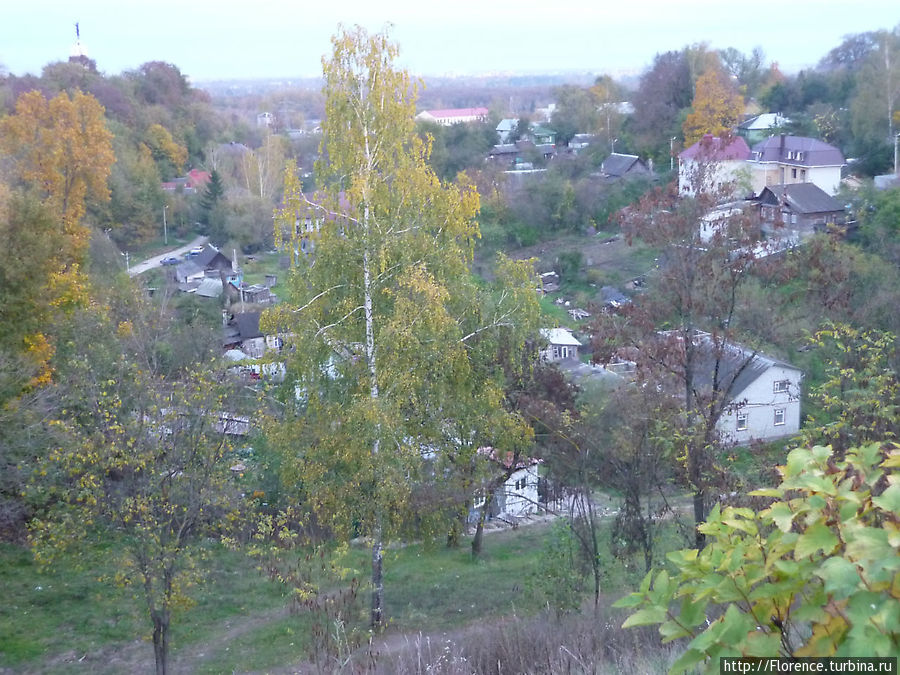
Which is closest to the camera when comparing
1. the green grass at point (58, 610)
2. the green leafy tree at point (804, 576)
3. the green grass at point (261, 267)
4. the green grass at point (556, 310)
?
the green leafy tree at point (804, 576)

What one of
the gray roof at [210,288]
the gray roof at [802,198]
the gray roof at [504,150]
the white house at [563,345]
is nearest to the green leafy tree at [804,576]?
the white house at [563,345]

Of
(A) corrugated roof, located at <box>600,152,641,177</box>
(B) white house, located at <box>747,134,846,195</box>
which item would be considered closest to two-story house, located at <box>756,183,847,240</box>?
(B) white house, located at <box>747,134,846,195</box>

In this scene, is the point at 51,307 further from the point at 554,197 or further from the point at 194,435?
the point at 554,197

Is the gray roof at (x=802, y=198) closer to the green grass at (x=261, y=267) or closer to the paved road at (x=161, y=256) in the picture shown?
the green grass at (x=261, y=267)

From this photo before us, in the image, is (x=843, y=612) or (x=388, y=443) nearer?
(x=843, y=612)

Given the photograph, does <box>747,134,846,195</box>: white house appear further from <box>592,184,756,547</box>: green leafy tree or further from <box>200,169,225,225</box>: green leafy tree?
<box>200,169,225,225</box>: green leafy tree

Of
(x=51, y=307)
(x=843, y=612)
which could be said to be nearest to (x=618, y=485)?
(x=843, y=612)

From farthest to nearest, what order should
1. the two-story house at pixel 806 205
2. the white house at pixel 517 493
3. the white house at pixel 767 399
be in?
the two-story house at pixel 806 205
the white house at pixel 767 399
the white house at pixel 517 493
